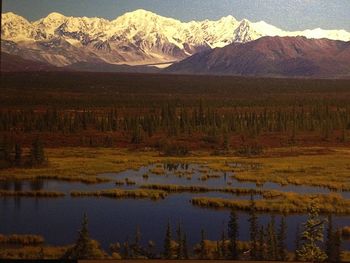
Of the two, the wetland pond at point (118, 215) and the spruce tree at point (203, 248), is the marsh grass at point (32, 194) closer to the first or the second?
the wetland pond at point (118, 215)

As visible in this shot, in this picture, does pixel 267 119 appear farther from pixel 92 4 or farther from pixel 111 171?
pixel 92 4

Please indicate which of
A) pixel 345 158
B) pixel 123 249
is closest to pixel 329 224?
pixel 345 158

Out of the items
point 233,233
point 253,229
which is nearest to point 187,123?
point 233,233

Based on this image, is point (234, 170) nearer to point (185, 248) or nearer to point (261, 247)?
point (261, 247)

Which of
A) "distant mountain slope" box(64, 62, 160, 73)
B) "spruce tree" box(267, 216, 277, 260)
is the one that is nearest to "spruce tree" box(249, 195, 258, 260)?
"spruce tree" box(267, 216, 277, 260)

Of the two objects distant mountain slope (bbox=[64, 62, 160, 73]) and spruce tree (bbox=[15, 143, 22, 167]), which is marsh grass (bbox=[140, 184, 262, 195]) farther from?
distant mountain slope (bbox=[64, 62, 160, 73])
